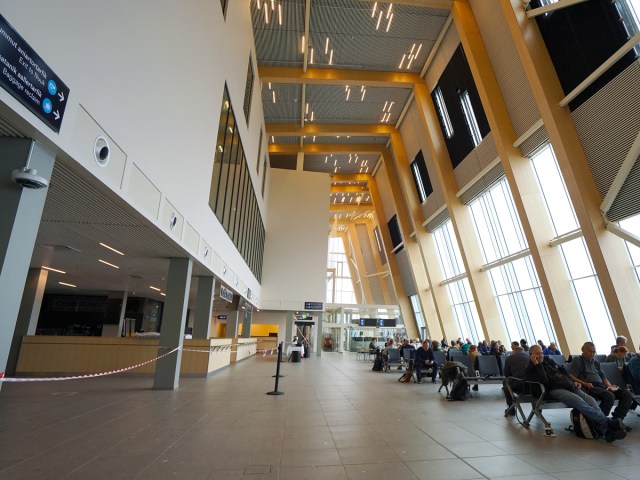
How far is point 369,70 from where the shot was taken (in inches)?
796

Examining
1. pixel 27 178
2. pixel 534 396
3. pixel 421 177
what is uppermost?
pixel 421 177

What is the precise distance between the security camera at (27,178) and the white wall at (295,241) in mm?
21996

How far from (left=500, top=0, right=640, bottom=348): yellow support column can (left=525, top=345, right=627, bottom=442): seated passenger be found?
6.02m

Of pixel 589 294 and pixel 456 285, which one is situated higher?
pixel 456 285

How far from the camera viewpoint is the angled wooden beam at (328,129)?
2527 cm

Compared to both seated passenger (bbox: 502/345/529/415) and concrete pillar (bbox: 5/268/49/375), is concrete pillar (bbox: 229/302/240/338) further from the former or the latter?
seated passenger (bbox: 502/345/529/415)

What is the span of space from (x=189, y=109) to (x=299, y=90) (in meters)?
15.7

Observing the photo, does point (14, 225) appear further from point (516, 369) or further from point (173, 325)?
point (516, 369)

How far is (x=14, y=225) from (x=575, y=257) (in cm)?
1491

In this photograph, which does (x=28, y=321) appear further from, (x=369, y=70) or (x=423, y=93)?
(x=423, y=93)

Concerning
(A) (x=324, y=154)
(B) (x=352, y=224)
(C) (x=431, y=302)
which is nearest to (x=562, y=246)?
(C) (x=431, y=302)

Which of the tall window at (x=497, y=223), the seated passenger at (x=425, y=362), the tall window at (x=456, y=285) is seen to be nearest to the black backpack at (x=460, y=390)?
the seated passenger at (x=425, y=362)

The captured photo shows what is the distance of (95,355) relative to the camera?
418 inches

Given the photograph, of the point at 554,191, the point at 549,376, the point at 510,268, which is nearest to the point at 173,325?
the point at 549,376
